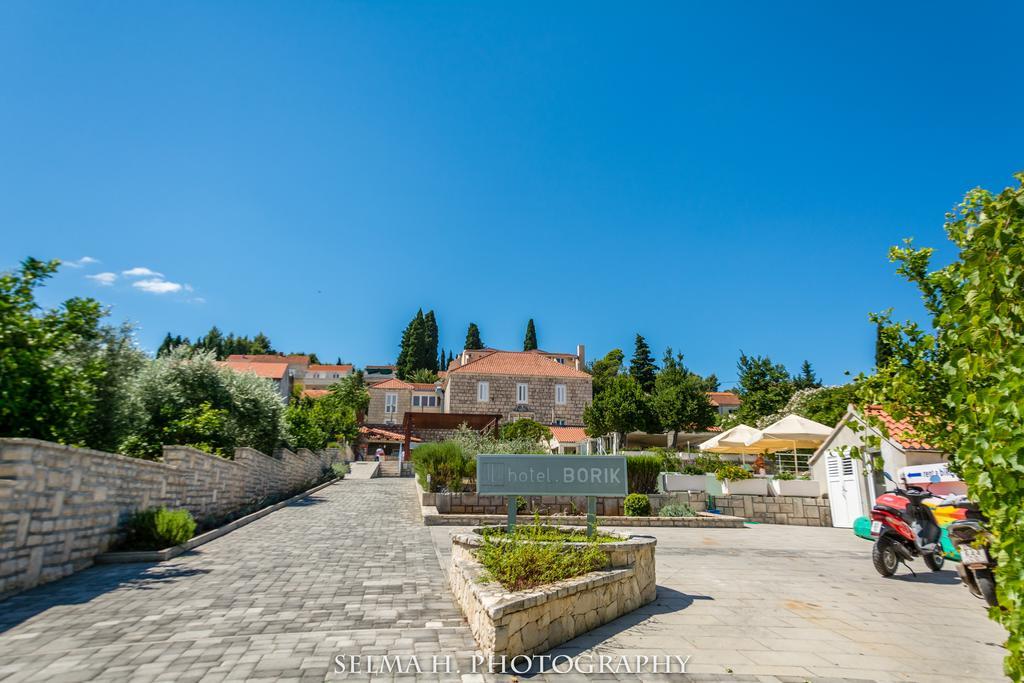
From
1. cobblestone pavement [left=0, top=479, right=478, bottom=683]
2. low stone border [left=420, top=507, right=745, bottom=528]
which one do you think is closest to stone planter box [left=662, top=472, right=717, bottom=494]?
low stone border [left=420, top=507, right=745, bottom=528]

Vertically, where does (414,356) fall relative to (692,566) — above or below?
above

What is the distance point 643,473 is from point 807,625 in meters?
10.2

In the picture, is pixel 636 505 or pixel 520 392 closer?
pixel 636 505

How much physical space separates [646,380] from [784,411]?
24468 mm

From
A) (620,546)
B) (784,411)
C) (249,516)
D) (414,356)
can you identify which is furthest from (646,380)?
(620,546)

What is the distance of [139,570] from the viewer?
24.9 ft

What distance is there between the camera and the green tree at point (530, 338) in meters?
77.1

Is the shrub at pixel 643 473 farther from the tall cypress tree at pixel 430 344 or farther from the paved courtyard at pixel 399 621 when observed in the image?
the tall cypress tree at pixel 430 344

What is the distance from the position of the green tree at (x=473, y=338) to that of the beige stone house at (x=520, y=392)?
110 ft

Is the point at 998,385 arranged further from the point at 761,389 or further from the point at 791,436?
the point at 761,389

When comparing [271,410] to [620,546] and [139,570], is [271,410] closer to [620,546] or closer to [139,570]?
[139,570]

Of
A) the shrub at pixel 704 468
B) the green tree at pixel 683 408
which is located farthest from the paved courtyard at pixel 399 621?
the green tree at pixel 683 408

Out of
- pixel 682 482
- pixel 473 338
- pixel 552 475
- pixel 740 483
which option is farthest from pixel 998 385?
pixel 473 338

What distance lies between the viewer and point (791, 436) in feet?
57.4
